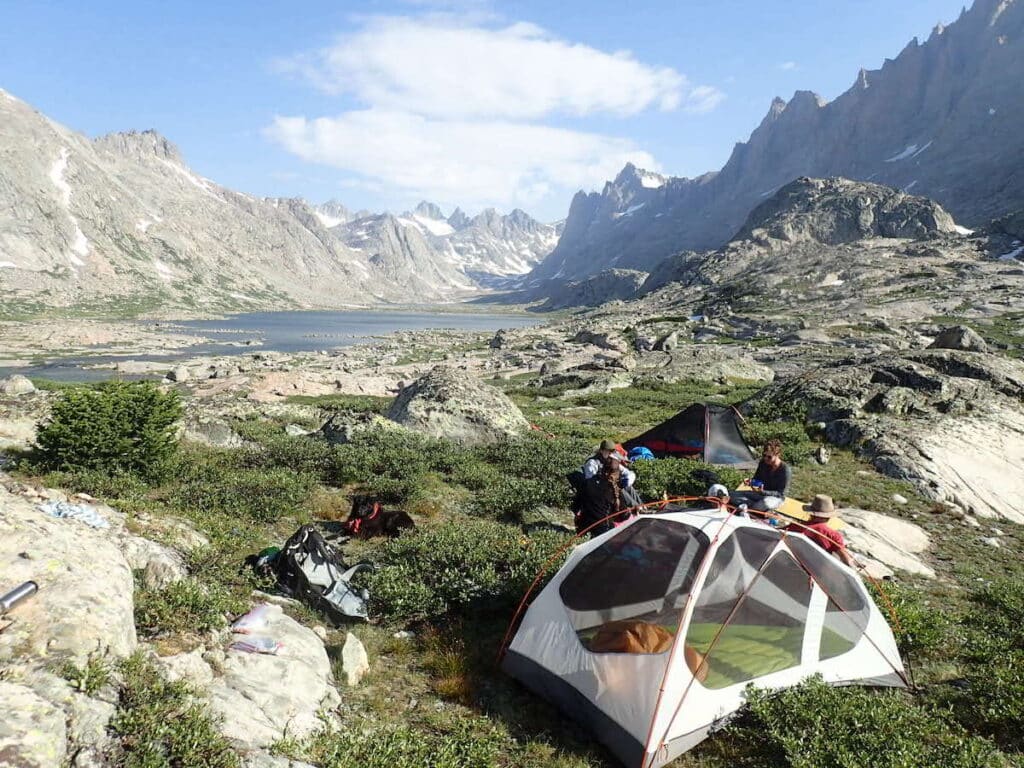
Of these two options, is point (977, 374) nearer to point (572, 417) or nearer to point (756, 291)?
point (572, 417)

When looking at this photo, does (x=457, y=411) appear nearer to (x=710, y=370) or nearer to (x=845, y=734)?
(x=845, y=734)

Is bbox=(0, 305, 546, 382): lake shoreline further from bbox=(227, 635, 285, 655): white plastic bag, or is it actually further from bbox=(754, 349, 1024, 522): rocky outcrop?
bbox=(754, 349, 1024, 522): rocky outcrop

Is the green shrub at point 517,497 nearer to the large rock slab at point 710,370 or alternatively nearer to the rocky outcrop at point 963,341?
the large rock slab at point 710,370

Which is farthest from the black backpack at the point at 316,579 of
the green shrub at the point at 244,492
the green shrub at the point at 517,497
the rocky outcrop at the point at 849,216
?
the rocky outcrop at the point at 849,216

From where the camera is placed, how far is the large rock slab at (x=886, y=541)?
433 inches

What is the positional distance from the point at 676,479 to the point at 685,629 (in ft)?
28.5

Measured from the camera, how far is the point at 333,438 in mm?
17516

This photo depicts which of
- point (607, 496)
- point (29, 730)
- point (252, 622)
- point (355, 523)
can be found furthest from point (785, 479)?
point (29, 730)

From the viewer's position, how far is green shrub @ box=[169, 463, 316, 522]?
35.6ft

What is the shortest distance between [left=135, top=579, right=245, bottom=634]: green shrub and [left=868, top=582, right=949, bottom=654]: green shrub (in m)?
9.04

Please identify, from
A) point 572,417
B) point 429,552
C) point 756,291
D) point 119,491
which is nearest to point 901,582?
point 429,552

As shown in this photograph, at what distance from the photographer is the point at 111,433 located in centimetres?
1185

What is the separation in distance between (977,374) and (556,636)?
26.8 meters

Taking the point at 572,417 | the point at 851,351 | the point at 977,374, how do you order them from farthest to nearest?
the point at 851,351, the point at 572,417, the point at 977,374
